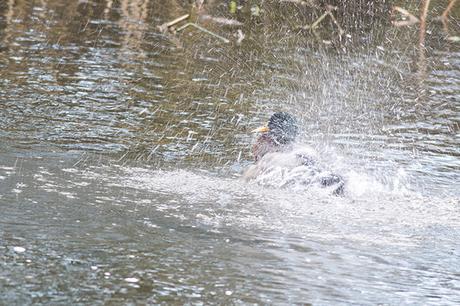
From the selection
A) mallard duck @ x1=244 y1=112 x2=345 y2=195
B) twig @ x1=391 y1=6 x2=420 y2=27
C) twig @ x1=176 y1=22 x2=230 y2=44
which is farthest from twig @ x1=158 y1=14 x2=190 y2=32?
mallard duck @ x1=244 y1=112 x2=345 y2=195

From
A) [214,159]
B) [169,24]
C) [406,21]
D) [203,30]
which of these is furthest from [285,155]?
[406,21]

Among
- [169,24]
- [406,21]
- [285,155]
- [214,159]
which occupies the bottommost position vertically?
[214,159]

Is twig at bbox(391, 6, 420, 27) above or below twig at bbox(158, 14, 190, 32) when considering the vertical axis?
above

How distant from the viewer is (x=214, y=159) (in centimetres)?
1017

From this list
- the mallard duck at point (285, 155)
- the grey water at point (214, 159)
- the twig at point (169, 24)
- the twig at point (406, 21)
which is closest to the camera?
the grey water at point (214, 159)

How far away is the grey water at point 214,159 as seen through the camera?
636cm

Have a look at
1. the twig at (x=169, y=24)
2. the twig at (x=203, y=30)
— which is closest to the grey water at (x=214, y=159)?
the twig at (x=203, y=30)

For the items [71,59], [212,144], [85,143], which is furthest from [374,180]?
[71,59]

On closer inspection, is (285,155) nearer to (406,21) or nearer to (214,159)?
(214,159)

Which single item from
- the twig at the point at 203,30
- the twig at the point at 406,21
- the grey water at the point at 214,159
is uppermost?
the twig at the point at 406,21

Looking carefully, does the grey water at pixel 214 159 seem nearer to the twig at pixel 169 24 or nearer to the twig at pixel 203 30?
the twig at pixel 203 30

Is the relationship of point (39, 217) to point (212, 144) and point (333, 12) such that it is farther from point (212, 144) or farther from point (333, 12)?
point (333, 12)

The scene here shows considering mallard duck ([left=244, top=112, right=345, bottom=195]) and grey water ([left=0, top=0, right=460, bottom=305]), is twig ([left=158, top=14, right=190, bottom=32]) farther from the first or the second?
mallard duck ([left=244, top=112, right=345, bottom=195])

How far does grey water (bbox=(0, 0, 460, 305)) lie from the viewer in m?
6.36
